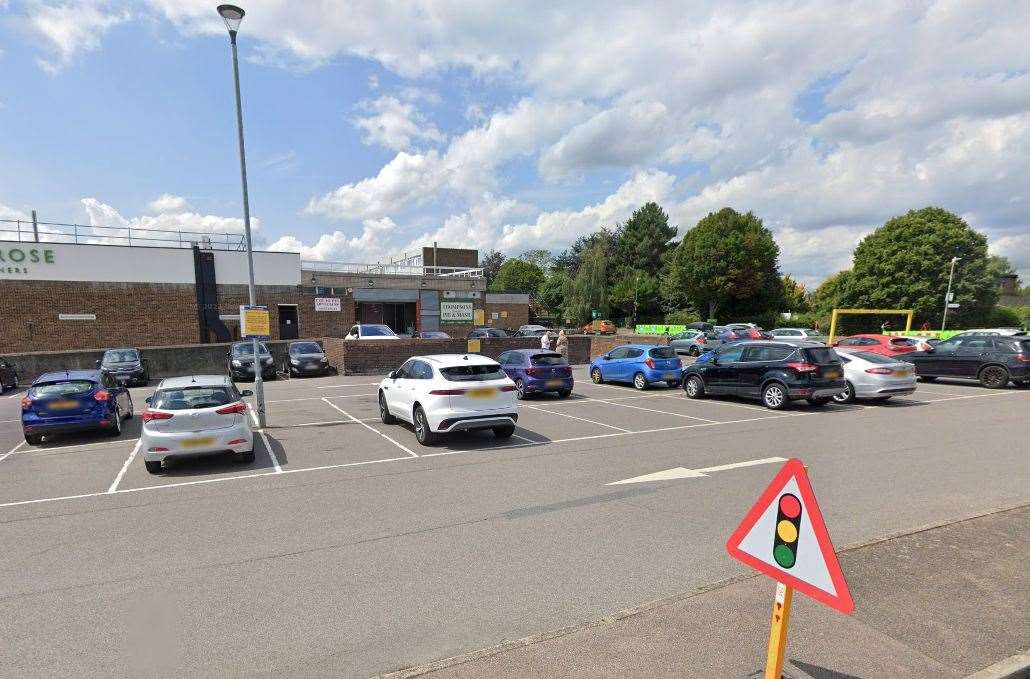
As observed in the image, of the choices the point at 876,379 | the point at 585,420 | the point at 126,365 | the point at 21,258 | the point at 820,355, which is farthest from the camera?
the point at 21,258

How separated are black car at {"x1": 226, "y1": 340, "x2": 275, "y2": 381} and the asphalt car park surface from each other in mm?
10080

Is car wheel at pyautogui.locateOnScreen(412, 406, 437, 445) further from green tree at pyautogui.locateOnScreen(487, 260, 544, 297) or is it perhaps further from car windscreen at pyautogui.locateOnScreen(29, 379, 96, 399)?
green tree at pyautogui.locateOnScreen(487, 260, 544, 297)

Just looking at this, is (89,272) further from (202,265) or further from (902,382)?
(902,382)

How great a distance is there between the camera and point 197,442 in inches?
322

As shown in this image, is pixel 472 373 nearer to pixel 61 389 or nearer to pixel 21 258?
pixel 61 389

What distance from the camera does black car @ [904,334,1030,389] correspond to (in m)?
16.6

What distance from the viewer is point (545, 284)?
236 feet

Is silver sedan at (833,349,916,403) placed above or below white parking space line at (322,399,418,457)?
above

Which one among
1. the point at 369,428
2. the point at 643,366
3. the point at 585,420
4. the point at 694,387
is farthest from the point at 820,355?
the point at 369,428

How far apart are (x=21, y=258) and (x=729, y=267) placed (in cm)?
5353

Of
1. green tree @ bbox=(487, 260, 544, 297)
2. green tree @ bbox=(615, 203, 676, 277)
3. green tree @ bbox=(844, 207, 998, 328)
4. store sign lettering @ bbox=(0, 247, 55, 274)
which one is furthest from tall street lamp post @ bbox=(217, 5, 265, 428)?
green tree @ bbox=(487, 260, 544, 297)

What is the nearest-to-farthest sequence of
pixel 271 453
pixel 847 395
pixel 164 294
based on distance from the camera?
pixel 271 453 < pixel 847 395 < pixel 164 294

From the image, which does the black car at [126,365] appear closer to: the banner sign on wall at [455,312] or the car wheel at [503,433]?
the car wheel at [503,433]

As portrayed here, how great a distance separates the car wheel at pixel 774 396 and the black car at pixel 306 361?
17.0 meters
